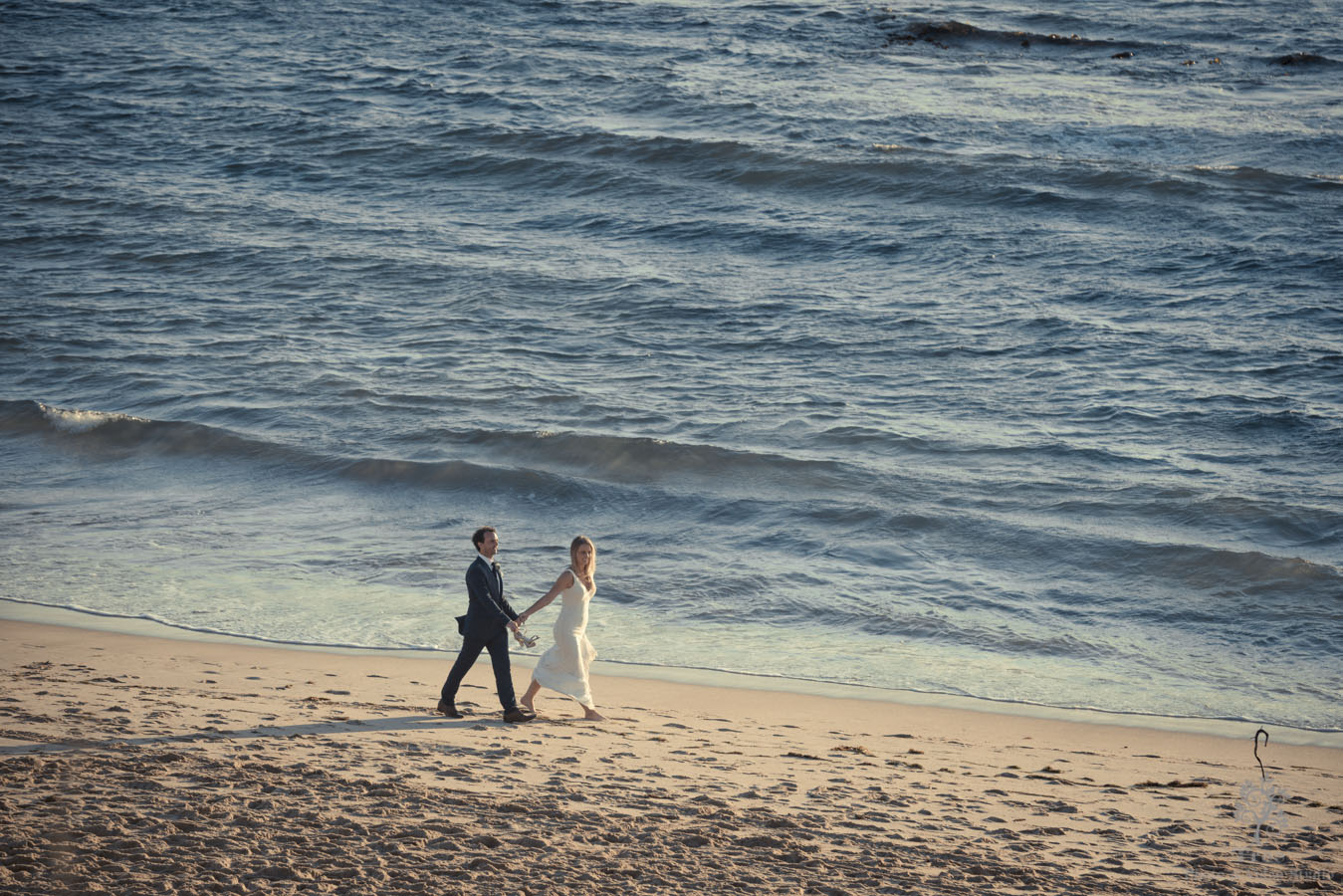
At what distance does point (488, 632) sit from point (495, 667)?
0.24m

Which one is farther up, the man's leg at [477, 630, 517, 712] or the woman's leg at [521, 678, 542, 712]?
the man's leg at [477, 630, 517, 712]

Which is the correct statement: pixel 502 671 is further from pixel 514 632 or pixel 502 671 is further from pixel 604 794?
pixel 604 794

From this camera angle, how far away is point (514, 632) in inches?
313

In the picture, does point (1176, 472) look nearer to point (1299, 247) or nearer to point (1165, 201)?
point (1299, 247)

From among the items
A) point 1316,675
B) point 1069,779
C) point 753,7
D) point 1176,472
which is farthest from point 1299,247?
point 753,7

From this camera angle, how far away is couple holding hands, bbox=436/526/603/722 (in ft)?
26.0

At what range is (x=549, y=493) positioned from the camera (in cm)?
1439

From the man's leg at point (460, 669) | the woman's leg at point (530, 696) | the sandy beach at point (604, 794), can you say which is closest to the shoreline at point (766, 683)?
the sandy beach at point (604, 794)

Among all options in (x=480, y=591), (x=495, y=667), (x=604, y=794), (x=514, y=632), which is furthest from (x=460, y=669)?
(x=604, y=794)

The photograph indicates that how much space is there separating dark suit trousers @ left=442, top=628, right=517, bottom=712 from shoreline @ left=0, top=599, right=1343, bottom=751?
1.56 metres

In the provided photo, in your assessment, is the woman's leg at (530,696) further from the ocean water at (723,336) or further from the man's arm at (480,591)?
the ocean water at (723,336)

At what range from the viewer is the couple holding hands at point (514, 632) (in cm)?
793

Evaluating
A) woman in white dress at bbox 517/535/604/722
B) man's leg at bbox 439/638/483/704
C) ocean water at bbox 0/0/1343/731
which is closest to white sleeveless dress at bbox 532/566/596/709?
woman in white dress at bbox 517/535/604/722

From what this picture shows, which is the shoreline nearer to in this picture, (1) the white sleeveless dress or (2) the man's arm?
(1) the white sleeveless dress
